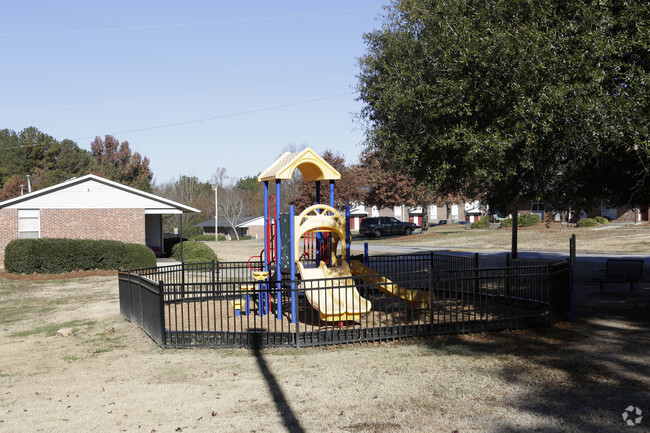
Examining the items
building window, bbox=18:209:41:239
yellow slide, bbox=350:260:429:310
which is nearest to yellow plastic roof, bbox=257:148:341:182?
yellow slide, bbox=350:260:429:310


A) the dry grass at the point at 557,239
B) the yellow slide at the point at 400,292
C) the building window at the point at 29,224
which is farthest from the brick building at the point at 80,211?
the yellow slide at the point at 400,292

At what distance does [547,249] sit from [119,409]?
2862 centimetres

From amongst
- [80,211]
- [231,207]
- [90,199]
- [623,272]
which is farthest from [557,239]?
[231,207]

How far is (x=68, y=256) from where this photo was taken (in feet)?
83.6

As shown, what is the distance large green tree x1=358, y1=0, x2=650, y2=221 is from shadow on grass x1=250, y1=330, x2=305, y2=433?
14.1 feet

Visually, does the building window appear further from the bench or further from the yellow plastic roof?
the bench

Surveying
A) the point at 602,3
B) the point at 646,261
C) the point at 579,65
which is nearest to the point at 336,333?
the point at 579,65

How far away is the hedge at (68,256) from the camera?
25.0 metres

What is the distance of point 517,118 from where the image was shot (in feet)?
31.9

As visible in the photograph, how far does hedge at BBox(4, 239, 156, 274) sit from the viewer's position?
81.9ft

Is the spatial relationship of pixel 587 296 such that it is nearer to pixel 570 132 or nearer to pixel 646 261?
pixel 570 132

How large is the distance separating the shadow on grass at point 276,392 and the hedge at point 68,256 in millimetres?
17730

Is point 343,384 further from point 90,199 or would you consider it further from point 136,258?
point 90,199

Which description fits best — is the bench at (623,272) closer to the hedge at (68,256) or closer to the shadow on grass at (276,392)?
the shadow on grass at (276,392)
